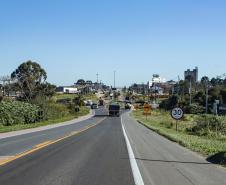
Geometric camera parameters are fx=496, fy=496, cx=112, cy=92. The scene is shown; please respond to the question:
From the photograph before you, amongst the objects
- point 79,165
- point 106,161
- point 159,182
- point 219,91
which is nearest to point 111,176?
point 159,182

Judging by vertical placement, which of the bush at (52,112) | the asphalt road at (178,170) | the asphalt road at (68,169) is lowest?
the asphalt road at (178,170)

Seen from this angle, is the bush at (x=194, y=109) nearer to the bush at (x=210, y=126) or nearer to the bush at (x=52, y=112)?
the bush at (x=52, y=112)

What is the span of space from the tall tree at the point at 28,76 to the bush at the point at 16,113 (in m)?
43.2

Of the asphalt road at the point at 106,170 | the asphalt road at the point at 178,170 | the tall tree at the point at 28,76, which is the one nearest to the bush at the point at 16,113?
the asphalt road at the point at 106,170

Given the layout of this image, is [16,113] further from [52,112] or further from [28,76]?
[28,76]

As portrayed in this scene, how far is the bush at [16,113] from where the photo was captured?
47.0 m

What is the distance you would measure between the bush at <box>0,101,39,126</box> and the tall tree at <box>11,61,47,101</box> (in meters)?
43.2

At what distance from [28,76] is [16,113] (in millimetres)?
54675

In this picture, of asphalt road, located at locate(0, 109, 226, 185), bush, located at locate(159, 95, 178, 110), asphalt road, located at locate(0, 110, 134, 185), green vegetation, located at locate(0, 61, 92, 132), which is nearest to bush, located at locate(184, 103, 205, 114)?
bush, located at locate(159, 95, 178, 110)

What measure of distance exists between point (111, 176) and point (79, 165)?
2542mm

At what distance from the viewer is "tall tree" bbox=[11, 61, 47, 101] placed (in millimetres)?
102894

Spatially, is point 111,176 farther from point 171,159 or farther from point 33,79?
point 33,79

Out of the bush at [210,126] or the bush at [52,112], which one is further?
the bush at [52,112]

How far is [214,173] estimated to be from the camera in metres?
12.7
